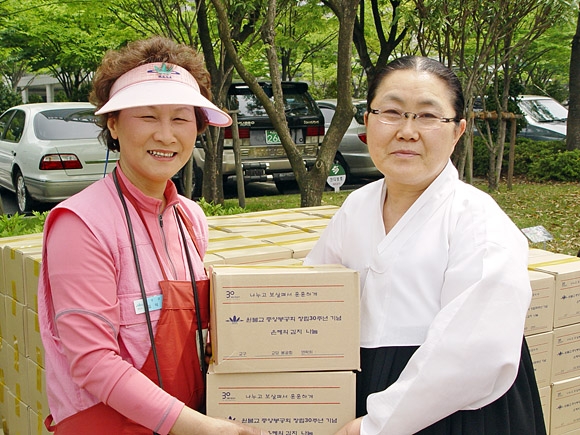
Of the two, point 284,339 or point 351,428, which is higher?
point 284,339

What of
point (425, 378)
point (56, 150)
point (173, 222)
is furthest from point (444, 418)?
point (56, 150)

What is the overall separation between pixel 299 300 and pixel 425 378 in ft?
1.28

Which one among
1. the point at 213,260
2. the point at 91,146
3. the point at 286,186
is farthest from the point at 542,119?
the point at 213,260

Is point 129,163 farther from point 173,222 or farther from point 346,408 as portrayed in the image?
point 346,408

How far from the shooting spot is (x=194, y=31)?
9.45 metres

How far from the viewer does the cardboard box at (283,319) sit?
182cm

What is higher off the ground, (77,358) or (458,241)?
(458,241)

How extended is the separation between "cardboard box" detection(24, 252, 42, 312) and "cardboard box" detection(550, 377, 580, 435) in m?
2.10

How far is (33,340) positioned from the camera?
2811 millimetres

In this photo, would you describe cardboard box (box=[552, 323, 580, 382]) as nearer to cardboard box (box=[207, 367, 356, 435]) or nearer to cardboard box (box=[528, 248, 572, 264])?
cardboard box (box=[528, 248, 572, 264])

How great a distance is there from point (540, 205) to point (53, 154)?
6.54 metres

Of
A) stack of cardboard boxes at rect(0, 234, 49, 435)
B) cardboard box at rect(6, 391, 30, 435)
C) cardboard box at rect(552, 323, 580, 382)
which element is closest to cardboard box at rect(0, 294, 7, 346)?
stack of cardboard boxes at rect(0, 234, 49, 435)

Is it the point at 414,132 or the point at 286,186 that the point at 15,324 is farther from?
the point at 286,186

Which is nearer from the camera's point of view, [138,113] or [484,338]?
[484,338]
